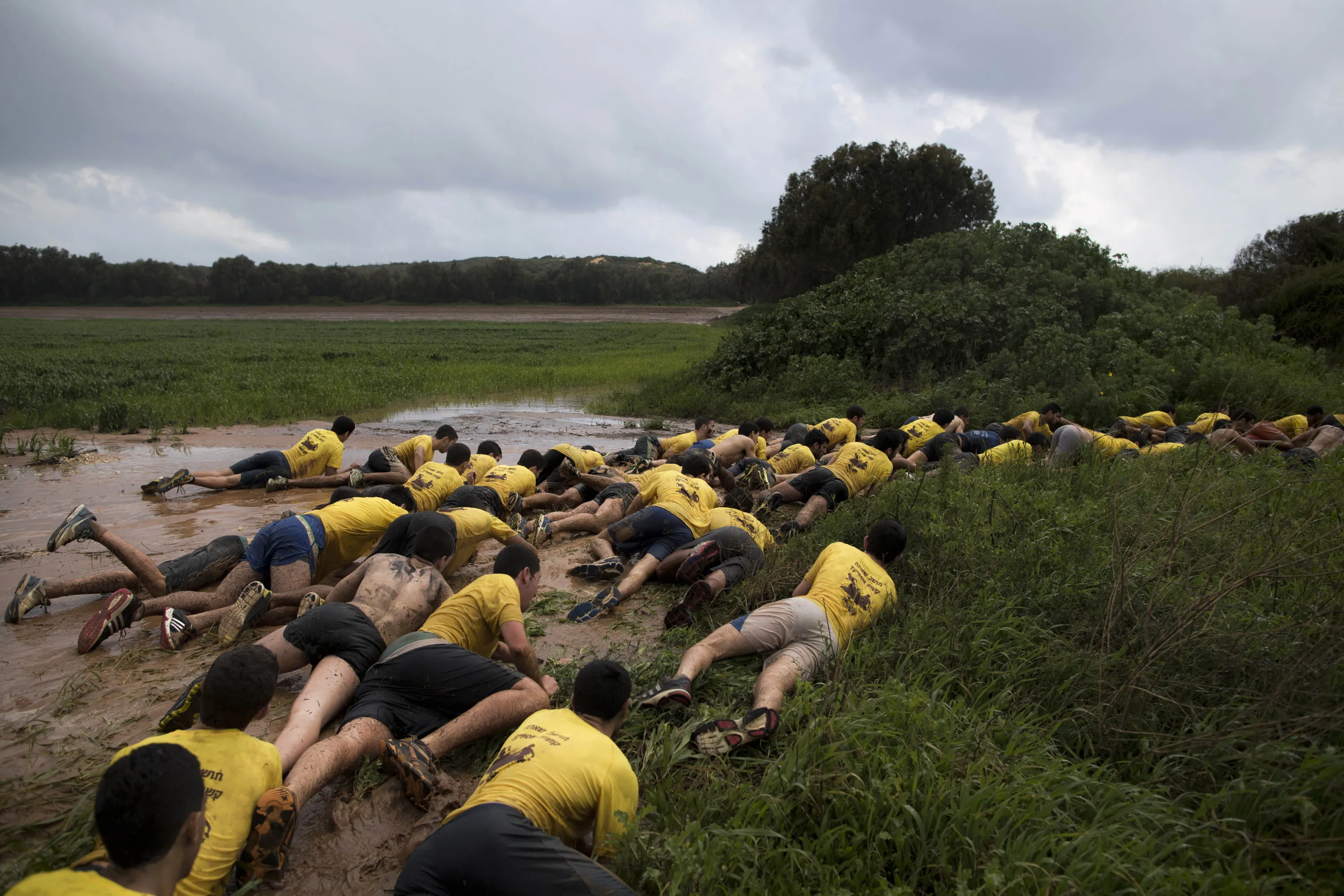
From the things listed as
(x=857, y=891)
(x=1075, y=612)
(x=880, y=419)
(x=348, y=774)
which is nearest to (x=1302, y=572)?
(x=1075, y=612)

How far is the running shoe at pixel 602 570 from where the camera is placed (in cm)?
615

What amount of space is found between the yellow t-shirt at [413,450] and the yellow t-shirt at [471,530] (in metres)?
3.18

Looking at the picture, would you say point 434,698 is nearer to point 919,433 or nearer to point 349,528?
point 349,528

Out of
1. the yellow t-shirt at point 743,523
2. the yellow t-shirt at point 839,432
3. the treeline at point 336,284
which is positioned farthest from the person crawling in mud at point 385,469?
the treeline at point 336,284

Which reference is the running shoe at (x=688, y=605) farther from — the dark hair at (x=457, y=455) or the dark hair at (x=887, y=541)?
the dark hair at (x=457, y=455)

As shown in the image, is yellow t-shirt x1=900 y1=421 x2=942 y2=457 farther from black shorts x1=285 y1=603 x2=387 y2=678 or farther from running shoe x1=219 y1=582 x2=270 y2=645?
running shoe x1=219 y1=582 x2=270 y2=645

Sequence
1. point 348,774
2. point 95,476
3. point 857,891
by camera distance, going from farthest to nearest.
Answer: point 95,476, point 348,774, point 857,891

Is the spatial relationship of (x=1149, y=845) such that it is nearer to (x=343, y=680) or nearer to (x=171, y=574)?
(x=343, y=680)

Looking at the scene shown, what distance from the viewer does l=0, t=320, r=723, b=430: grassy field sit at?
1359 cm

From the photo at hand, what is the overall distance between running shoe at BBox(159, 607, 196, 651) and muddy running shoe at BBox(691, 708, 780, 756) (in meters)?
3.40

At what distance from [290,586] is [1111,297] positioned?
16.2 meters

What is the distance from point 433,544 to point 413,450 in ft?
15.5

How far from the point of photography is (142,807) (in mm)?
2104

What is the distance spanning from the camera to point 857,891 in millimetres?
2719
